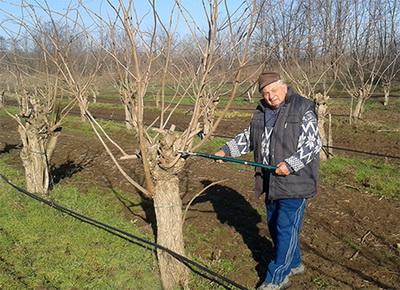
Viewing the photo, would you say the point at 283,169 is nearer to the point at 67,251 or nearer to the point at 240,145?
the point at 240,145

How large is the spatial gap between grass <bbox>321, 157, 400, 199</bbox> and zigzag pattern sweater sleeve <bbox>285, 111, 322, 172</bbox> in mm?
3494

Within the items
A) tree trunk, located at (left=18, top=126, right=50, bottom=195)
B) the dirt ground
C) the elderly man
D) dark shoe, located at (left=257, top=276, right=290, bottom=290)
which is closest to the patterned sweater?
the elderly man

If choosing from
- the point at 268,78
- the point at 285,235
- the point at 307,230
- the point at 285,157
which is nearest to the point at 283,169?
the point at 285,157

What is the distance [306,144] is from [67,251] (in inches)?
107

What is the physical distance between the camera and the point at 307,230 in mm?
4949

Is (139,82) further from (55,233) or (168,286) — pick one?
(55,233)

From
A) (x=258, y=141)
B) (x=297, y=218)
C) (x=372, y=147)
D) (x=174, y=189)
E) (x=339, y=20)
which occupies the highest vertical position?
(x=339, y=20)

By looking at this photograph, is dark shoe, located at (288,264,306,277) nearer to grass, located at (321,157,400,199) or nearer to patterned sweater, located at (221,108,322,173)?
patterned sweater, located at (221,108,322,173)

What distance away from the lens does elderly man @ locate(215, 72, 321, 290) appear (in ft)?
10.9

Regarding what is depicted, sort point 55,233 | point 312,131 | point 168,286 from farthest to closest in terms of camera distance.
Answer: point 55,233 < point 168,286 < point 312,131

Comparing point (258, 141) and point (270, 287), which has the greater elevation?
point (258, 141)

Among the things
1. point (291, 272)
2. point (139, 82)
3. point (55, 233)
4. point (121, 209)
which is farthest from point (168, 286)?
point (121, 209)

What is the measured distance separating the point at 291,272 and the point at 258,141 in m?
1.19

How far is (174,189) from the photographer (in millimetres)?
3428
